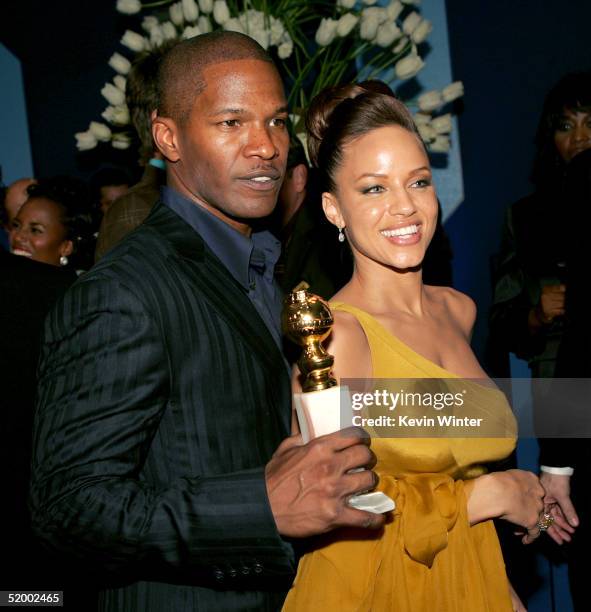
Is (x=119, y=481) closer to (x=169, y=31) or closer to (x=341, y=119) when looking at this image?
(x=341, y=119)

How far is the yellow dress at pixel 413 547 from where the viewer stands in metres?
1.57

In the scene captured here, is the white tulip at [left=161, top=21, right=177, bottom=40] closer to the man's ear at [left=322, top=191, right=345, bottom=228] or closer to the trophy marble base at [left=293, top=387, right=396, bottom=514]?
the man's ear at [left=322, top=191, right=345, bottom=228]

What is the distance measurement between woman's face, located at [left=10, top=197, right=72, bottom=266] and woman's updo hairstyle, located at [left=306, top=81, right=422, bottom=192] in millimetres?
2171

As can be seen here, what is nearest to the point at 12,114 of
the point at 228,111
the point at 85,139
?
the point at 85,139

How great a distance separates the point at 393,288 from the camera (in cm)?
192

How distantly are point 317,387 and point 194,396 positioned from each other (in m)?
0.28

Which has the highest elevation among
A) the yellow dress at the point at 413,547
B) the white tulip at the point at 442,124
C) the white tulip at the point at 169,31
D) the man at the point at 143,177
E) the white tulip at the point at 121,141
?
the white tulip at the point at 169,31

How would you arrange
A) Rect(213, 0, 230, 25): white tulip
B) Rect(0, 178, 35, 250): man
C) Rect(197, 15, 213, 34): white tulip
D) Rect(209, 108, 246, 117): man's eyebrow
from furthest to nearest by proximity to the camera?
Rect(0, 178, 35, 250): man < Rect(197, 15, 213, 34): white tulip < Rect(213, 0, 230, 25): white tulip < Rect(209, 108, 246, 117): man's eyebrow

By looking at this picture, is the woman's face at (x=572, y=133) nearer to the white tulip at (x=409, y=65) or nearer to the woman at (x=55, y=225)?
the white tulip at (x=409, y=65)

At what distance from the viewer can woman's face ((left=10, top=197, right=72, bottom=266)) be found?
3750 mm

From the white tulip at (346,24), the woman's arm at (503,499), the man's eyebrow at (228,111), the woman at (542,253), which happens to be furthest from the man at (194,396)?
the white tulip at (346,24)

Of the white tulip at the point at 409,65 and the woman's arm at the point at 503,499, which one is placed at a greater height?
the white tulip at the point at 409,65

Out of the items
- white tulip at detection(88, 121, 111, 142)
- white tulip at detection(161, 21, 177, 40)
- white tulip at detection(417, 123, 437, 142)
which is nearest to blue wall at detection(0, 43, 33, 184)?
white tulip at detection(88, 121, 111, 142)

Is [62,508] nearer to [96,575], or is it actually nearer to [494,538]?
[96,575]
